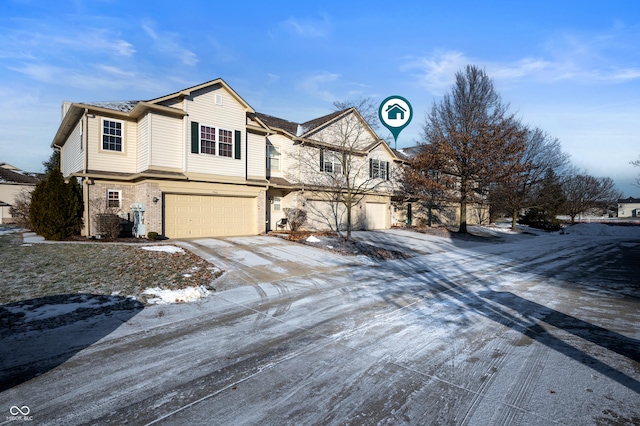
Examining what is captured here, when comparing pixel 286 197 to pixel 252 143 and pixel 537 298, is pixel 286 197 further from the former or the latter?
pixel 537 298

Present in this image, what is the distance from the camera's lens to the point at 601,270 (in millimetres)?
12039

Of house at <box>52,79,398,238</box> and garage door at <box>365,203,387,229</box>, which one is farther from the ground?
house at <box>52,79,398,238</box>

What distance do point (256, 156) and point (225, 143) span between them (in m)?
1.98

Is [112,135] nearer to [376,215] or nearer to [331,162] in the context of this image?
[331,162]

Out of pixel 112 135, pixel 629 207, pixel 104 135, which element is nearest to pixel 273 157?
pixel 112 135

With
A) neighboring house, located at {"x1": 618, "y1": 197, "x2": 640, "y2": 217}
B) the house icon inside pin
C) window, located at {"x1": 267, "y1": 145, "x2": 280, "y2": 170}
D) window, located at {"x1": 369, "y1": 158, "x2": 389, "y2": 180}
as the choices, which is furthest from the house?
neighboring house, located at {"x1": 618, "y1": 197, "x2": 640, "y2": 217}

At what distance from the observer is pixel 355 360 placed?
177 inches

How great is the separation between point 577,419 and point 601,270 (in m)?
11.5

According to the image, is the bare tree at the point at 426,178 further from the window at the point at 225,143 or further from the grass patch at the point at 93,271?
the grass patch at the point at 93,271

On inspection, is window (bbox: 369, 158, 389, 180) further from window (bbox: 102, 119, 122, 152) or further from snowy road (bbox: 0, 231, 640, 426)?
snowy road (bbox: 0, 231, 640, 426)

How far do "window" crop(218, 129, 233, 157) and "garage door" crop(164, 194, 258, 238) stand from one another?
2184mm

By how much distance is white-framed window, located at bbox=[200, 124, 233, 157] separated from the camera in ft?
52.7

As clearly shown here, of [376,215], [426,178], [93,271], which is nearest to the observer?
[93,271]

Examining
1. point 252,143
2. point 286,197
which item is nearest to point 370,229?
point 286,197
